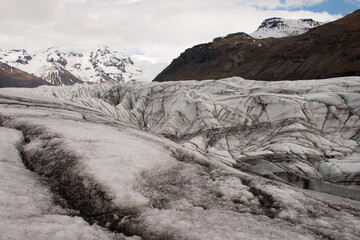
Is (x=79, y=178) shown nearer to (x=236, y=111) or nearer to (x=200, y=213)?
(x=200, y=213)

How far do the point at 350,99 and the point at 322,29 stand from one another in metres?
81.2

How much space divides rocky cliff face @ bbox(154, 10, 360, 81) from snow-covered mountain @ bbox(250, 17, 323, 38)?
56.7 m

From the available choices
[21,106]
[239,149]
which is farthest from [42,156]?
[239,149]

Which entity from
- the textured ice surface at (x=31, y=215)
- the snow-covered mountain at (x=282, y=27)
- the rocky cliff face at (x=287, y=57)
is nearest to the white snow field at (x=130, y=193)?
the textured ice surface at (x=31, y=215)

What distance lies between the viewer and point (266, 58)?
292ft

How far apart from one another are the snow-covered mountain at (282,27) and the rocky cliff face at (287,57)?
56.7m

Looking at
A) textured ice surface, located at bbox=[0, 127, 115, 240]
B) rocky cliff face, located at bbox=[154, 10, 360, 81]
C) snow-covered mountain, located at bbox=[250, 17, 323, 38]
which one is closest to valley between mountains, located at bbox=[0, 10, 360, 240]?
textured ice surface, located at bbox=[0, 127, 115, 240]

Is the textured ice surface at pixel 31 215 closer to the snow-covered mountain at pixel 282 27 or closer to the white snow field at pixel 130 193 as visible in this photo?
the white snow field at pixel 130 193

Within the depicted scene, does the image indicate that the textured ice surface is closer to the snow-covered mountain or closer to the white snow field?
the white snow field

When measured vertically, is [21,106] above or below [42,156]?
above

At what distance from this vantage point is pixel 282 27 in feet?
580

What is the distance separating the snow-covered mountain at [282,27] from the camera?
538ft

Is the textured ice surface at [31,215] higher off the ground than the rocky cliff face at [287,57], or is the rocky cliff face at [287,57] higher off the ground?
the rocky cliff face at [287,57]

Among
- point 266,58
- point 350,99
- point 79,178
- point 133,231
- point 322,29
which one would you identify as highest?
point 322,29
